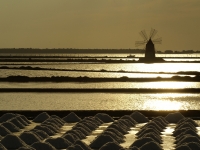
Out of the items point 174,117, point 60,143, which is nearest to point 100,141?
point 60,143

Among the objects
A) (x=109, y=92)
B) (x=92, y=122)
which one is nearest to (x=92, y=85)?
(x=109, y=92)

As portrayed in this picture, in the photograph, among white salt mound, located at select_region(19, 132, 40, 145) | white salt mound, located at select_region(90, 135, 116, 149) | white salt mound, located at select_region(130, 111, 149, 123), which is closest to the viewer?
white salt mound, located at select_region(90, 135, 116, 149)

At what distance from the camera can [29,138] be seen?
1141 cm

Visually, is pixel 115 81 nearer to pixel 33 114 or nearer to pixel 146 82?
pixel 146 82

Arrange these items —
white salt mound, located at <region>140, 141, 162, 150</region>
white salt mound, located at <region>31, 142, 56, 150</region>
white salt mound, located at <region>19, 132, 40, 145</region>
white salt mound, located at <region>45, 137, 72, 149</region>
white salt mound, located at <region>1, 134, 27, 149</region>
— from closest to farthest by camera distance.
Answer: white salt mound, located at <region>31, 142, 56, 150</region> < white salt mound, located at <region>140, 141, 162, 150</region> < white salt mound, located at <region>1, 134, 27, 149</region> < white salt mound, located at <region>45, 137, 72, 149</region> < white salt mound, located at <region>19, 132, 40, 145</region>

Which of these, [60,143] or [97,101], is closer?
[60,143]

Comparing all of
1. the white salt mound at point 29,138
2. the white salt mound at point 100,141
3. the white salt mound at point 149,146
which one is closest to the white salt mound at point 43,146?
the white salt mound at point 29,138

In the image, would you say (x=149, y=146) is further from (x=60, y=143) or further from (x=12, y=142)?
(x=12, y=142)

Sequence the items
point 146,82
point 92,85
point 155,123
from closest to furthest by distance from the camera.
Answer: point 155,123
point 92,85
point 146,82

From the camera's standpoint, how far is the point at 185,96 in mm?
24906

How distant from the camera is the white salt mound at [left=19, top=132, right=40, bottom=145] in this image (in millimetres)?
11318

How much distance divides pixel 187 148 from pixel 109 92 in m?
15.8

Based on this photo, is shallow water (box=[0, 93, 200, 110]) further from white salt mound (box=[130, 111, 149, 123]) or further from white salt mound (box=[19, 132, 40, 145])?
white salt mound (box=[19, 132, 40, 145])

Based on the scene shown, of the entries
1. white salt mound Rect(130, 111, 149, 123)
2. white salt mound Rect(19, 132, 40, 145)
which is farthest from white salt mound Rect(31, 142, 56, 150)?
white salt mound Rect(130, 111, 149, 123)
